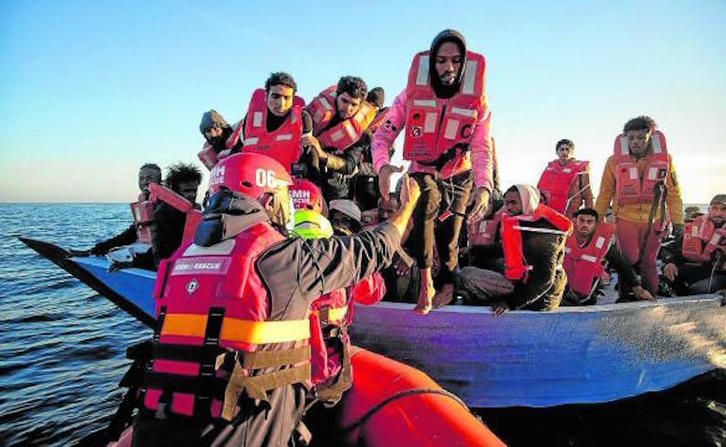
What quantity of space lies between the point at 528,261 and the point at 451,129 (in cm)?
130

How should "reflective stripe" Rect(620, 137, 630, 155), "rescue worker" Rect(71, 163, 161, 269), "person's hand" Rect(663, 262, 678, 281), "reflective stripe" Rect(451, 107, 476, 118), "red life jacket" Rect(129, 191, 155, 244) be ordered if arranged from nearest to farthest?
1. "reflective stripe" Rect(451, 107, 476, 118)
2. "reflective stripe" Rect(620, 137, 630, 155)
3. "person's hand" Rect(663, 262, 678, 281)
4. "red life jacket" Rect(129, 191, 155, 244)
5. "rescue worker" Rect(71, 163, 161, 269)

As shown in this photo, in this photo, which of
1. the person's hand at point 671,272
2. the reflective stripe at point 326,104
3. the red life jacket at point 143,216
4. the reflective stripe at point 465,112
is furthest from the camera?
the red life jacket at point 143,216

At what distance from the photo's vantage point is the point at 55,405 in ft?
15.0

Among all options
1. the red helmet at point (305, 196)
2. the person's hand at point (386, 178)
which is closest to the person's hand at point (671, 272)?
the person's hand at point (386, 178)

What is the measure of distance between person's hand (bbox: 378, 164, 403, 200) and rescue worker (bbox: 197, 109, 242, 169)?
115 inches

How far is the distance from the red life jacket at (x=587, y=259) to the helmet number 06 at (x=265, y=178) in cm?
418

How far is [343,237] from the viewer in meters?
1.96

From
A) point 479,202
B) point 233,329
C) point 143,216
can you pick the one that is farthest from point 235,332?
point 143,216

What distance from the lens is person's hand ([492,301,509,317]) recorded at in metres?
3.55

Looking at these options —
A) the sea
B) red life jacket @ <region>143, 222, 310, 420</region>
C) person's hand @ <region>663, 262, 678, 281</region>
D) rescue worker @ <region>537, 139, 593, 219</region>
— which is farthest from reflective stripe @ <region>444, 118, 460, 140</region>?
rescue worker @ <region>537, 139, 593, 219</region>

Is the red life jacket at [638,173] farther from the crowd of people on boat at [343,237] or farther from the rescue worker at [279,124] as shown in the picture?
the rescue worker at [279,124]

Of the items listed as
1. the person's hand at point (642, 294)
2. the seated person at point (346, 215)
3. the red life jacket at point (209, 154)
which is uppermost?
the red life jacket at point (209, 154)

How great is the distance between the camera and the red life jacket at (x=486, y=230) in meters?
6.49

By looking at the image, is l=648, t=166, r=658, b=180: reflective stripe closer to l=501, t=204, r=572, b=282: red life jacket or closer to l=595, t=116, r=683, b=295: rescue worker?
l=595, t=116, r=683, b=295: rescue worker
